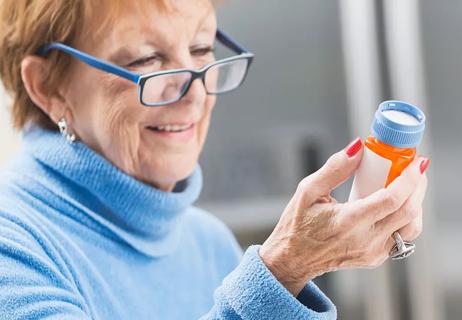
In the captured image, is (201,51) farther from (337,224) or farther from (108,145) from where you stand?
(337,224)

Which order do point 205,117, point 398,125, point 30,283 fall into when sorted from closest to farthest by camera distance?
1. point 398,125
2. point 30,283
3. point 205,117

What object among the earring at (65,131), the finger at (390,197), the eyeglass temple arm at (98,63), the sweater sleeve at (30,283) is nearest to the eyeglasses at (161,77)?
the eyeglass temple arm at (98,63)

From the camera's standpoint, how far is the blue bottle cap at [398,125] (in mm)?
839

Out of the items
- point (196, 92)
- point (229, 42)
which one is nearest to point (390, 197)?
point (196, 92)

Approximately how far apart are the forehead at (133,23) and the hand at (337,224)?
0.34 meters

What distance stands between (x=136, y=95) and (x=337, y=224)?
1.27 ft

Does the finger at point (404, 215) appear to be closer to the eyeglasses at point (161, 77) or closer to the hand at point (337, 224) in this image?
the hand at point (337, 224)

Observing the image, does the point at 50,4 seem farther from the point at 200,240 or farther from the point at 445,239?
the point at 445,239

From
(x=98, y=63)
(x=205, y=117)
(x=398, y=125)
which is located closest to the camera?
(x=398, y=125)

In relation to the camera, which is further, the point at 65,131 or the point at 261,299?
the point at 65,131

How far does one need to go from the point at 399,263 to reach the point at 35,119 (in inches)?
45.7

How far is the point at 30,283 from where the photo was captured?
3.12ft

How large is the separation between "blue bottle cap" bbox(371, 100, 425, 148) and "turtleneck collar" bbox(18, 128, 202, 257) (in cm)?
42

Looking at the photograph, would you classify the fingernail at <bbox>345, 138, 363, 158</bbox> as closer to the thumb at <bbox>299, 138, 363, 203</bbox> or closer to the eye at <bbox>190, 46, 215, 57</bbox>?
the thumb at <bbox>299, 138, 363, 203</bbox>
